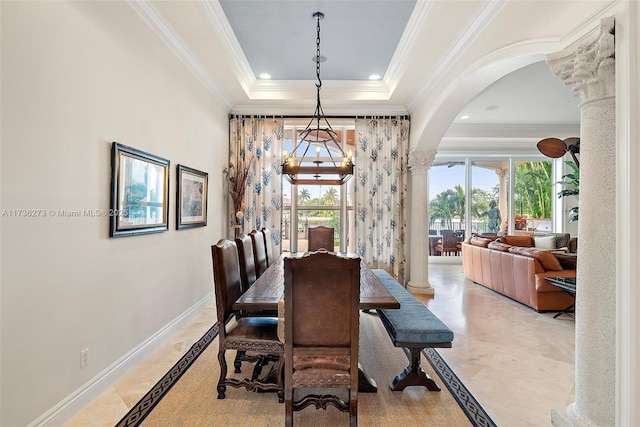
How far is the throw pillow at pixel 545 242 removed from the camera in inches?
239

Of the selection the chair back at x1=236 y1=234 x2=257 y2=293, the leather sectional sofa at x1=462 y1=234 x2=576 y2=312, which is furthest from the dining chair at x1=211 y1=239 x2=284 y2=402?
the leather sectional sofa at x1=462 y1=234 x2=576 y2=312

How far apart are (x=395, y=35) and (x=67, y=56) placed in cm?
301

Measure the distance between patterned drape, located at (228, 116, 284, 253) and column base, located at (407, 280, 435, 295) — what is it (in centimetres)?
232

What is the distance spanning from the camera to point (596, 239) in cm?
174

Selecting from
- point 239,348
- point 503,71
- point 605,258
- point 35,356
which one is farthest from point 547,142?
point 35,356

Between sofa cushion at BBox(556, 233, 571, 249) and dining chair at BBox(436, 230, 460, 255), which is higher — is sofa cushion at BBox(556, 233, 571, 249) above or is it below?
above

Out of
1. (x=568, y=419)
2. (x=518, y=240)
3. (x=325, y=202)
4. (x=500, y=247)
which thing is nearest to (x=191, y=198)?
(x=325, y=202)

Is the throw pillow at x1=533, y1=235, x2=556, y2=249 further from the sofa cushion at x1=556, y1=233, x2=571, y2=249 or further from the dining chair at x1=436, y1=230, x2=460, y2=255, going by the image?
the dining chair at x1=436, y1=230, x2=460, y2=255

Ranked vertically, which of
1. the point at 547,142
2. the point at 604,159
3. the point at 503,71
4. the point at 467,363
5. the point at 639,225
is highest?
the point at 503,71

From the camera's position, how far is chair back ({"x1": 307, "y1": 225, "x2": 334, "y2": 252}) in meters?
4.41

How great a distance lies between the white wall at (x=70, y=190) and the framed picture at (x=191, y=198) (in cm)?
46

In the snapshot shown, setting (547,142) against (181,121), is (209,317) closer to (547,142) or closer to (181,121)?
(181,121)

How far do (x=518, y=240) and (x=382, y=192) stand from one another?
3.24 m

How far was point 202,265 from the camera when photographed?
13.6 ft
